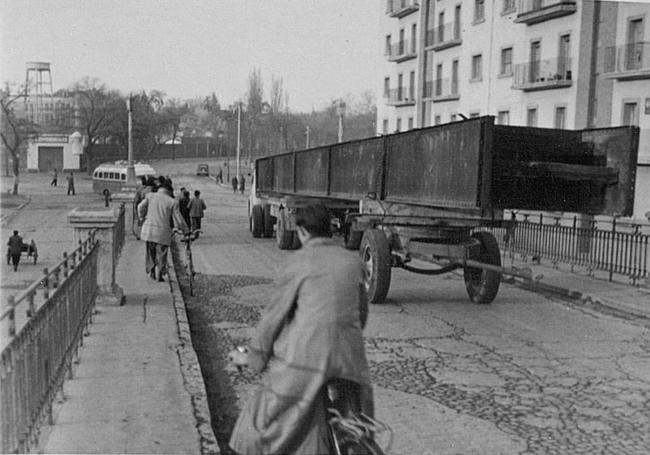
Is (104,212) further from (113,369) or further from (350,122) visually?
(350,122)

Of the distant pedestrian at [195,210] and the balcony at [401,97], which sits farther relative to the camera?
the balcony at [401,97]

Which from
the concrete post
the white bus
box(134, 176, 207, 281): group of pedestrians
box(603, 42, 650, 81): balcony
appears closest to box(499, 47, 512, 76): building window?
box(603, 42, 650, 81): balcony

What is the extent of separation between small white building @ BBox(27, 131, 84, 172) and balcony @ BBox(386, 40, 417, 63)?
2224 centimetres

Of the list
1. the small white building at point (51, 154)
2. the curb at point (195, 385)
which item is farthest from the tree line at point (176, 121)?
the curb at point (195, 385)

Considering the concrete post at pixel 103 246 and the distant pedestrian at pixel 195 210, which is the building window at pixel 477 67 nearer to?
the distant pedestrian at pixel 195 210

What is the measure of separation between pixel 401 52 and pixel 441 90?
5.14 m

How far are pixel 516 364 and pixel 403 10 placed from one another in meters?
36.7

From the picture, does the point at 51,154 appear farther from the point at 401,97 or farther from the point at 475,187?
the point at 475,187

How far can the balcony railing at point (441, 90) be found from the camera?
1647 inches

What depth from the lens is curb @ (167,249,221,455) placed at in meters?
Result: 5.28

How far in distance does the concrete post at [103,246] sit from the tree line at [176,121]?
23.6m

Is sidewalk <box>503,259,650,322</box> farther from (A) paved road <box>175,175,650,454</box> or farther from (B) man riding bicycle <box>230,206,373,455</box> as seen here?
(B) man riding bicycle <box>230,206,373,455</box>

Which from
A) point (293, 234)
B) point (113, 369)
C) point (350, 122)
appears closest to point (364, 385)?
point (113, 369)

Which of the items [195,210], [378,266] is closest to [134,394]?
[378,266]
